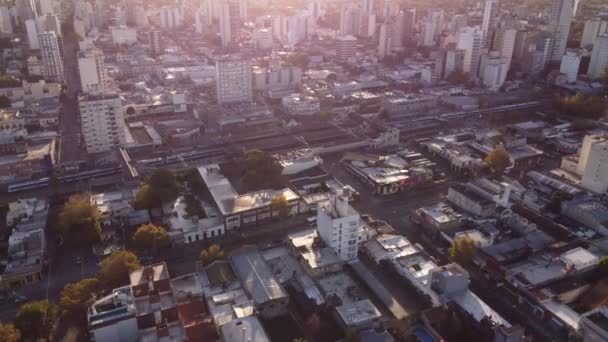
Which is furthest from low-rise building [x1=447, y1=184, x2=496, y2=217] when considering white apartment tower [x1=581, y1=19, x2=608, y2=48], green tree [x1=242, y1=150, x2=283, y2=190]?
white apartment tower [x1=581, y1=19, x2=608, y2=48]

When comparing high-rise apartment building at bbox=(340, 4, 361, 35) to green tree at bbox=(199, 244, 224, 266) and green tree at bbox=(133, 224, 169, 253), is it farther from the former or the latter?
green tree at bbox=(199, 244, 224, 266)

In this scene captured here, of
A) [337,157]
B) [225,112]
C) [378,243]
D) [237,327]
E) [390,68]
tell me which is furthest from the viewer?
[390,68]

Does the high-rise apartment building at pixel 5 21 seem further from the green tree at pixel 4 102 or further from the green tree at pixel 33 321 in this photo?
the green tree at pixel 33 321

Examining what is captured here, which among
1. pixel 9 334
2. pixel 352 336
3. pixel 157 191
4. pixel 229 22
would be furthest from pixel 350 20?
pixel 9 334

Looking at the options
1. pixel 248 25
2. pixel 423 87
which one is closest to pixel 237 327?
pixel 423 87

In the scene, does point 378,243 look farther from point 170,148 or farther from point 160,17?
point 160,17

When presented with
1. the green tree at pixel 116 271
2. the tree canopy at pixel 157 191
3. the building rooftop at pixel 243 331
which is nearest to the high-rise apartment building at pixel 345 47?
the tree canopy at pixel 157 191
